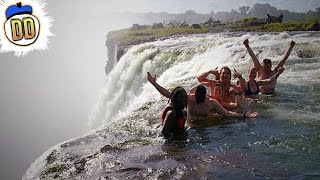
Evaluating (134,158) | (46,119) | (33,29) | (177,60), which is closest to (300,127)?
(134,158)

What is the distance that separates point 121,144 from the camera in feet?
24.9

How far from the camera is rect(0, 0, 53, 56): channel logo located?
491 inches

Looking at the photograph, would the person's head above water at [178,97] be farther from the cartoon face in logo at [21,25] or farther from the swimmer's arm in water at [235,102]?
the cartoon face in logo at [21,25]

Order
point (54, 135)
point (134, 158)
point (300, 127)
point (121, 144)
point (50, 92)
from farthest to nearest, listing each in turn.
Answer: point (50, 92) < point (54, 135) < point (300, 127) < point (121, 144) < point (134, 158)

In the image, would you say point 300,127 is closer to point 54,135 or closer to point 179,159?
point 179,159

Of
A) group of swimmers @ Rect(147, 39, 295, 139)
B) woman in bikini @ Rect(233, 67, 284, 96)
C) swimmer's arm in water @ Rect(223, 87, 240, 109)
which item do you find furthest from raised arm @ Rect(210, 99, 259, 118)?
woman in bikini @ Rect(233, 67, 284, 96)

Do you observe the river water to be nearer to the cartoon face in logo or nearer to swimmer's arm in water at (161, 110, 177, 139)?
swimmer's arm in water at (161, 110, 177, 139)

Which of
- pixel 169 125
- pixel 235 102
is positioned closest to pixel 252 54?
pixel 235 102

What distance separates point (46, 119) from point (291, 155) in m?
125

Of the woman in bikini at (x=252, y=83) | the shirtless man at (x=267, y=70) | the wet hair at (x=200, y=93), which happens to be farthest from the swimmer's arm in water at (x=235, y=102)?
the shirtless man at (x=267, y=70)

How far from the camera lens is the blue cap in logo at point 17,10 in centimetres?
1234

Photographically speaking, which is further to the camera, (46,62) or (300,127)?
(46,62)

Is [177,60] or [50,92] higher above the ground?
[177,60]

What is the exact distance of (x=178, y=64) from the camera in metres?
20.7
